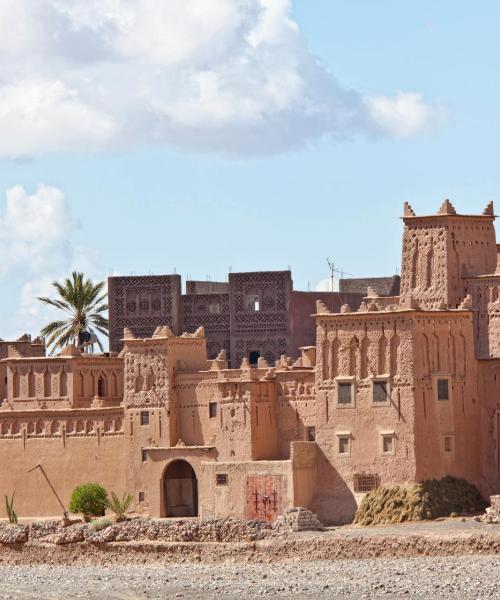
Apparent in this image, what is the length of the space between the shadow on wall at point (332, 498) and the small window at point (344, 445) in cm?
60

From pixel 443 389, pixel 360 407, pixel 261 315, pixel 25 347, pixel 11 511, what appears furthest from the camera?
pixel 261 315

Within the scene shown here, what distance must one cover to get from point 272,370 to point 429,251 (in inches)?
268

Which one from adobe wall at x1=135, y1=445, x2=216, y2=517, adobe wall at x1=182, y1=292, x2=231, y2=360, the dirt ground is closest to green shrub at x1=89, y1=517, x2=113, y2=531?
the dirt ground

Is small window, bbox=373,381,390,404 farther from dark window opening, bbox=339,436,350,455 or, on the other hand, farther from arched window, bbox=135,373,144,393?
arched window, bbox=135,373,144,393

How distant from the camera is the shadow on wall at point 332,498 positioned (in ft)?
265

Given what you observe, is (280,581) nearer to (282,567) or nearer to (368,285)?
(282,567)

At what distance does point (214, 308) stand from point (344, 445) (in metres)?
26.4

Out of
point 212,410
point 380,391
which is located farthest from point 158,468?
point 380,391

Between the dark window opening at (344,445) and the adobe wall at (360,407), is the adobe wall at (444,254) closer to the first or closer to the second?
the adobe wall at (360,407)

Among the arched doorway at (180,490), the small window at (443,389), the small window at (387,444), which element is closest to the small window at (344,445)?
the small window at (387,444)

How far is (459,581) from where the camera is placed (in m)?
67.9

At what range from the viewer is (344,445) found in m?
81.2

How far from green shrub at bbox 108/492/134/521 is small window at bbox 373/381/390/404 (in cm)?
1018

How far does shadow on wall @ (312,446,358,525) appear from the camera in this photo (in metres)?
80.8
